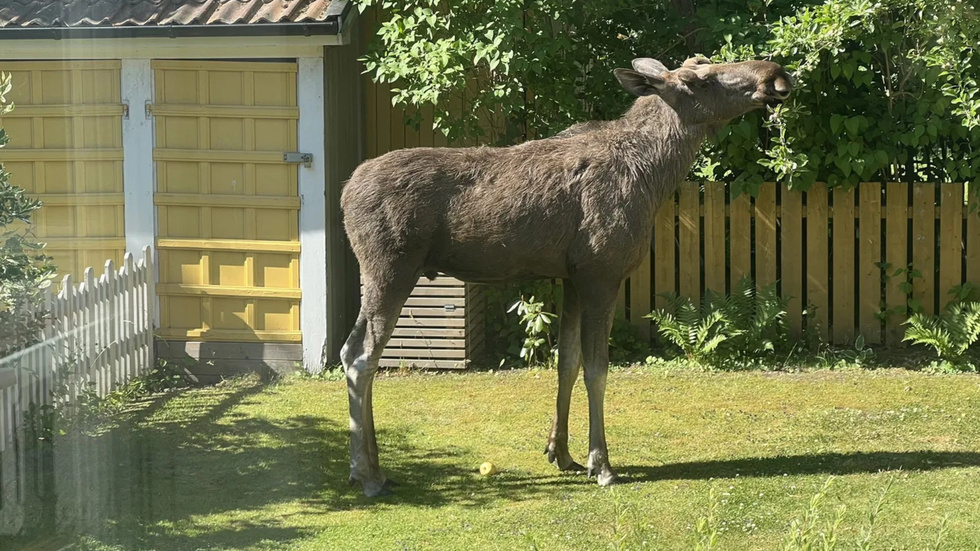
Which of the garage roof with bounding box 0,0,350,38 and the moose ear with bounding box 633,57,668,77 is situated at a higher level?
the garage roof with bounding box 0,0,350,38

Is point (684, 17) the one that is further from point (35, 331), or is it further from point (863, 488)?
point (35, 331)

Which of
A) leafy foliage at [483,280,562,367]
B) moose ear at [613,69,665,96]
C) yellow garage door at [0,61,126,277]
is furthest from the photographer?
leafy foliage at [483,280,562,367]

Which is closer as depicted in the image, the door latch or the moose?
the moose

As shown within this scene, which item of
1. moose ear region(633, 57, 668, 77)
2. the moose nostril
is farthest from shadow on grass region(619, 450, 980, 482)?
moose ear region(633, 57, 668, 77)

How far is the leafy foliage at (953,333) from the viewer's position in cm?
917


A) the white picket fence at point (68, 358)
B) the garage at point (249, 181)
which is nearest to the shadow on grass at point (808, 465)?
the white picket fence at point (68, 358)

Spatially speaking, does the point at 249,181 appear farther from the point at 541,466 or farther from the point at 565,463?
the point at 565,463

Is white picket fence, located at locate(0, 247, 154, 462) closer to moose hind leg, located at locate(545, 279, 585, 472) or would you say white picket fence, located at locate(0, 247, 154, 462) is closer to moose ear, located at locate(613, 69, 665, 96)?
moose hind leg, located at locate(545, 279, 585, 472)

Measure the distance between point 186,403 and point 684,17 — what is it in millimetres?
5327

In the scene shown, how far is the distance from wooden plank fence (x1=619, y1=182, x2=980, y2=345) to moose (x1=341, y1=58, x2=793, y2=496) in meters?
3.76

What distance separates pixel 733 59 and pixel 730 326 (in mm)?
2211

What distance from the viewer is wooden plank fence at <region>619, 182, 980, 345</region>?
9789mm

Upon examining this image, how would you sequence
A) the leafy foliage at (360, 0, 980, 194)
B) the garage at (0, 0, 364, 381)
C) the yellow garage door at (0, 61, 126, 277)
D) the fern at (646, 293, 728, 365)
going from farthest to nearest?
the fern at (646, 293, 728, 365)
the garage at (0, 0, 364, 381)
the leafy foliage at (360, 0, 980, 194)
the yellow garage door at (0, 61, 126, 277)

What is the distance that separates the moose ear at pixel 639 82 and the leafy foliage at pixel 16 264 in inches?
147
